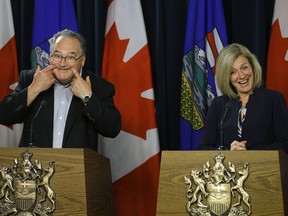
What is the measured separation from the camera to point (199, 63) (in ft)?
15.8

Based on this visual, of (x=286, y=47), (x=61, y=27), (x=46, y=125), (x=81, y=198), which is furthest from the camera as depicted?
(x=61, y=27)

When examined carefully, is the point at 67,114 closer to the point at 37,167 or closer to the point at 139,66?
the point at 37,167

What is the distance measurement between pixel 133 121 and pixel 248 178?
1944 millimetres

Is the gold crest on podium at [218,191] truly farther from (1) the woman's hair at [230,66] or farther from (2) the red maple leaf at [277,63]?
(2) the red maple leaf at [277,63]

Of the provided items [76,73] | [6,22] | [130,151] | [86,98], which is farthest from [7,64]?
[86,98]

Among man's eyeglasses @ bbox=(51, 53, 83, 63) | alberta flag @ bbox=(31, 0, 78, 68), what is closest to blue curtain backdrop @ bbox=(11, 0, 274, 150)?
alberta flag @ bbox=(31, 0, 78, 68)

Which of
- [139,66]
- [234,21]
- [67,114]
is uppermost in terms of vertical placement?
[234,21]

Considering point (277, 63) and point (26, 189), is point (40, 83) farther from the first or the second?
point (277, 63)

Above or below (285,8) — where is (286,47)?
below

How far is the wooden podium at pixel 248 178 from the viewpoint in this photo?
2.92 m

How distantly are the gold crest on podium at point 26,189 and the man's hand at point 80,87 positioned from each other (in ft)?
2.31

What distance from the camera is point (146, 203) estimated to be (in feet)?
15.5

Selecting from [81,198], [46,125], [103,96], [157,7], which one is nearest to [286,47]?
[157,7]

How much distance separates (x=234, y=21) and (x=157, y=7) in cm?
61
